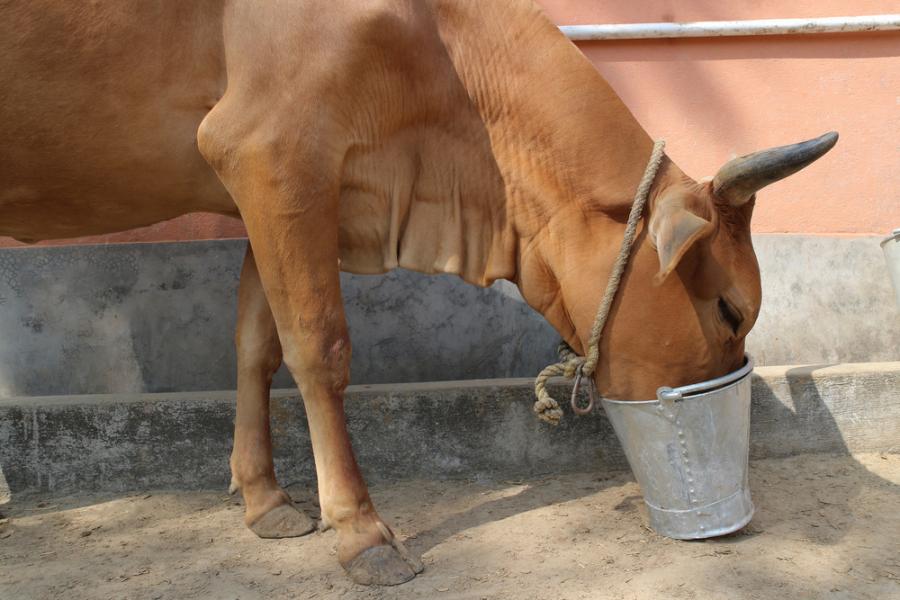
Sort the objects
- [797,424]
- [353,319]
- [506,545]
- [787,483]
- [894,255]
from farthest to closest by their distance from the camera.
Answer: [353,319], [797,424], [894,255], [787,483], [506,545]

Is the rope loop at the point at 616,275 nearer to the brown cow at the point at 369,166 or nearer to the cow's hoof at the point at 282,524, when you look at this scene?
the brown cow at the point at 369,166

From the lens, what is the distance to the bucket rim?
2.72 metres

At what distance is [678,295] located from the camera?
107 inches

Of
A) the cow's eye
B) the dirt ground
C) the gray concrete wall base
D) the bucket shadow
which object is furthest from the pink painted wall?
A: the cow's eye

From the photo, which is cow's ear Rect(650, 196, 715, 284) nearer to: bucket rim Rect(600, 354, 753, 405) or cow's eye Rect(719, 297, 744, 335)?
cow's eye Rect(719, 297, 744, 335)

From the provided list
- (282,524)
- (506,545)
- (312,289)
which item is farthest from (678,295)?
(282,524)

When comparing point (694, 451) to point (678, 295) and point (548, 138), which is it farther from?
point (548, 138)

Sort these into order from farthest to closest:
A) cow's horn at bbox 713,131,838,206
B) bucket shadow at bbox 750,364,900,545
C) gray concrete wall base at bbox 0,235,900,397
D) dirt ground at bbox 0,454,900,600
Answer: gray concrete wall base at bbox 0,235,900,397 < bucket shadow at bbox 750,364,900,545 < dirt ground at bbox 0,454,900,600 < cow's horn at bbox 713,131,838,206

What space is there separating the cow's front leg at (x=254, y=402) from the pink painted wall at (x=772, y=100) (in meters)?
1.03

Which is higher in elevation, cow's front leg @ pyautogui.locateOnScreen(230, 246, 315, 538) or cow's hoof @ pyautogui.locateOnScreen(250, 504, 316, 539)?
cow's front leg @ pyautogui.locateOnScreen(230, 246, 315, 538)

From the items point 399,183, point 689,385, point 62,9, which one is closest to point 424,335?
point 399,183

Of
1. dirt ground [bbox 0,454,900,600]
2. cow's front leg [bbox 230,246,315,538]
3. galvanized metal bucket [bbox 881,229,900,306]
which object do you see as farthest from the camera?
galvanized metal bucket [bbox 881,229,900,306]

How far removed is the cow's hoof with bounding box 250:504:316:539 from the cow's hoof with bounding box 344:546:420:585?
0.41m

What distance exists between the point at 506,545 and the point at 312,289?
1.07 metres
